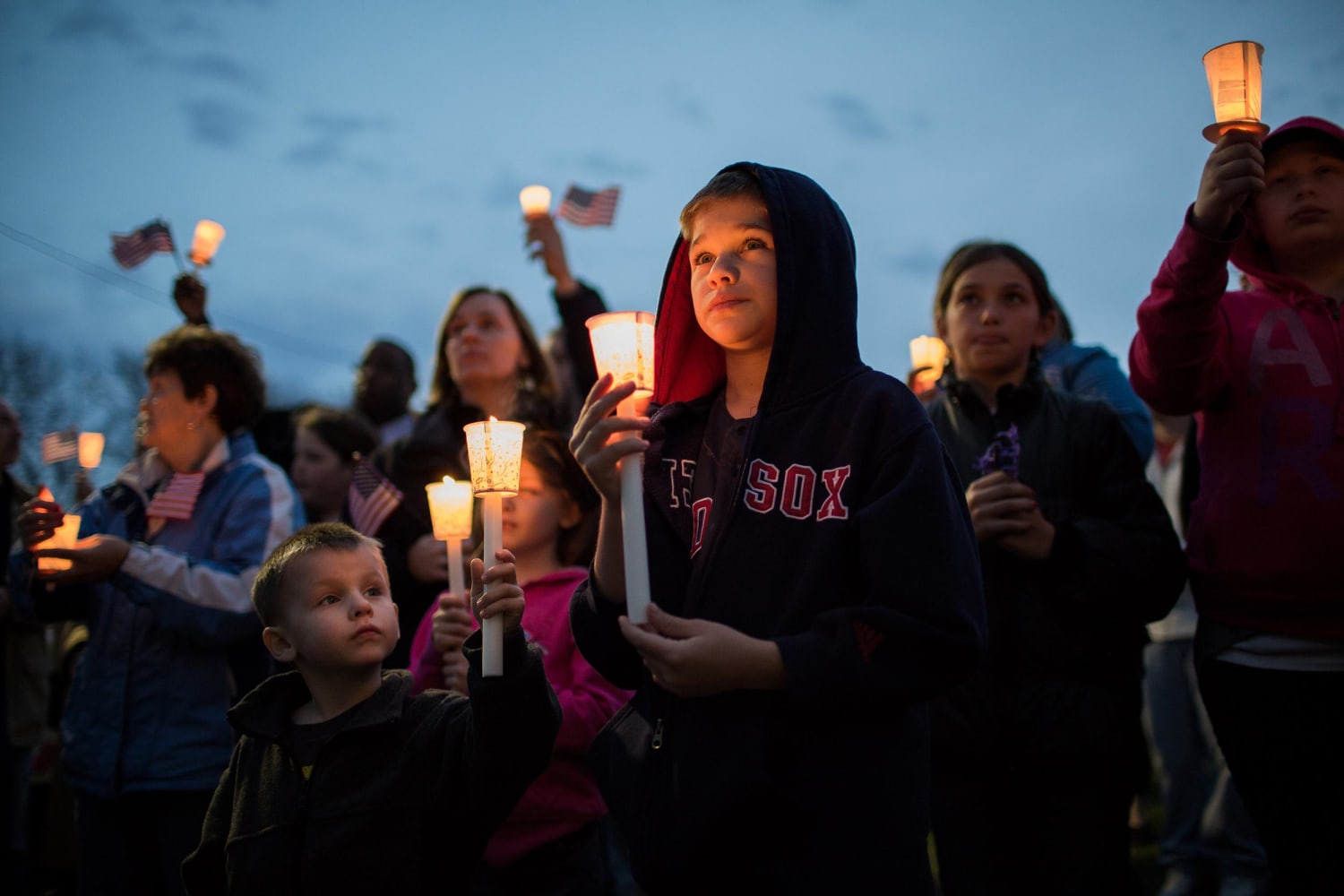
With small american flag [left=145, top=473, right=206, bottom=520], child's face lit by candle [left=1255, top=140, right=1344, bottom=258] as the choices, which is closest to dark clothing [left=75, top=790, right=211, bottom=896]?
small american flag [left=145, top=473, right=206, bottom=520]

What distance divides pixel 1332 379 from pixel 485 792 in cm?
225

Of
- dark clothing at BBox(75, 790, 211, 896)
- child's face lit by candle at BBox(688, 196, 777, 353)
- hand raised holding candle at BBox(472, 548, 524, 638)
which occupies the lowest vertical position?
dark clothing at BBox(75, 790, 211, 896)

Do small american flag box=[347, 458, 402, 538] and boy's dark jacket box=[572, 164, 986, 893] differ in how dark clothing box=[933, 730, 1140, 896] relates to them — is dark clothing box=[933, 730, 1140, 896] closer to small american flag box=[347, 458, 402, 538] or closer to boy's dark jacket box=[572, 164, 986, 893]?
boy's dark jacket box=[572, 164, 986, 893]

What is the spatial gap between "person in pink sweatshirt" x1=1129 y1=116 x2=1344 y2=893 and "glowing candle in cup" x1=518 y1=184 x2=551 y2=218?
2717mm

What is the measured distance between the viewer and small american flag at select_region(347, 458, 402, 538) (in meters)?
3.82

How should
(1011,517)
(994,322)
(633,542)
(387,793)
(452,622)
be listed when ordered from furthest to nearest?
(994,322)
(452,622)
(1011,517)
(387,793)
(633,542)

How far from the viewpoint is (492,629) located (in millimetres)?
2113

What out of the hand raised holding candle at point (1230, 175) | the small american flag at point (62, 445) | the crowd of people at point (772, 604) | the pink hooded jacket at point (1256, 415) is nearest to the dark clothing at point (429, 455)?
the crowd of people at point (772, 604)

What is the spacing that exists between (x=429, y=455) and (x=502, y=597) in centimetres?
228

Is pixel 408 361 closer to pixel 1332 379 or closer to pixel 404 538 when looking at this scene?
pixel 404 538

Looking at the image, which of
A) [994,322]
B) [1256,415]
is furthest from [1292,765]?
[994,322]

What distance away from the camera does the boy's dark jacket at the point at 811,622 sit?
177 centimetres

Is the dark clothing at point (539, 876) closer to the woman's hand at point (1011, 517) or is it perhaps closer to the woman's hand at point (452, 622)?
the woman's hand at point (452, 622)

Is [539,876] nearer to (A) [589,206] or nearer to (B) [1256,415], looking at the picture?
(B) [1256,415]
